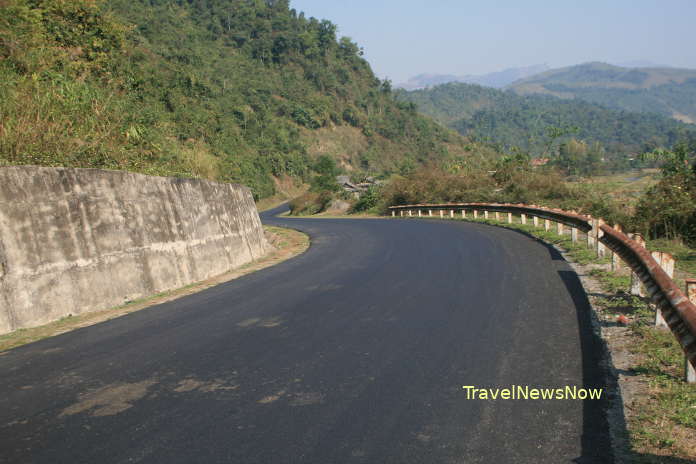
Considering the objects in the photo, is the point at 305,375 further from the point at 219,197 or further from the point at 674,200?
the point at 674,200

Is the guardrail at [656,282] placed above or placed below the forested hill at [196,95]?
below

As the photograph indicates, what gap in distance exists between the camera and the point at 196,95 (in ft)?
212

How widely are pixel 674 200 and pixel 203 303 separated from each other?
13465 mm

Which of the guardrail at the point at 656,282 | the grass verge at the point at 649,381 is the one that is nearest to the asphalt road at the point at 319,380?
the grass verge at the point at 649,381

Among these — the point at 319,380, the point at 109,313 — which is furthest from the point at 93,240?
the point at 319,380

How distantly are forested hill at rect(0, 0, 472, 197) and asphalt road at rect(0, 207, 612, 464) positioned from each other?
5354 millimetres

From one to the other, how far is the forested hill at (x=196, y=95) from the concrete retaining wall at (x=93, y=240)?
146 centimetres

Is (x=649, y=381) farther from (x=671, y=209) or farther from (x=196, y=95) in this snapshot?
(x=196, y=95)

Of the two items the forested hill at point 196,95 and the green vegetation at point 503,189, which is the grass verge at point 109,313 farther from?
the green vegetation at point 503,189

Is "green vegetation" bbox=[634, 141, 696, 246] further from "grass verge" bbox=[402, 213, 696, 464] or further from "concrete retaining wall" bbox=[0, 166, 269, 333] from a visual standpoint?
"concrete retaining wall" bbox=[0, 166, 269, 333]

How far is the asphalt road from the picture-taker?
3854mm

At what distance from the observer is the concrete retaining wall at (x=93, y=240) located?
791 cm

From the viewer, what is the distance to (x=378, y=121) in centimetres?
13400

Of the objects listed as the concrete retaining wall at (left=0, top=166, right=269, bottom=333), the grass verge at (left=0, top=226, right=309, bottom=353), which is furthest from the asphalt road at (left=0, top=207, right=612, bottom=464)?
the concrete retaining wall at (left=0, top=166, right=269, bottom=333)
